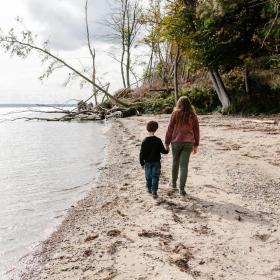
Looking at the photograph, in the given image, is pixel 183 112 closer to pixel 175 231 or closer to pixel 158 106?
pixel 175 231

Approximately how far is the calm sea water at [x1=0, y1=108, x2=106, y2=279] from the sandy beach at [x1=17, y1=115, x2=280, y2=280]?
0.45m

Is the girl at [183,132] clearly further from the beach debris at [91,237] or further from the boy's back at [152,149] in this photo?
the beach debris at [91,237]

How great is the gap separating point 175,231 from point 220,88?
24.1m

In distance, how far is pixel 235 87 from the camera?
3058 cm

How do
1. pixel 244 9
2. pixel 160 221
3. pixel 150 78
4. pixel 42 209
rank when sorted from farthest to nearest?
pixel 150 78 → pixel 244 9 → pixel 42 209 → pixel 160 221

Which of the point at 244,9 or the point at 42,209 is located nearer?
the point at 42,209

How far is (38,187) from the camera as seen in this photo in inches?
458

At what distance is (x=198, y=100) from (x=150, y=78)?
17.3 meters

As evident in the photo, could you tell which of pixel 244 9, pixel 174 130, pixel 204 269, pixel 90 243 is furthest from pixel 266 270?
pixel 244 9

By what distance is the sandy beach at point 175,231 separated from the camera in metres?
4.93

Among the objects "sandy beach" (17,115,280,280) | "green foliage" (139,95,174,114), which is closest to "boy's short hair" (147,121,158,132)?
"sandy beach" (17,115,280,280)

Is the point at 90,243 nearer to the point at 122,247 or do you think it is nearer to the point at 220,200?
the point at 122,247

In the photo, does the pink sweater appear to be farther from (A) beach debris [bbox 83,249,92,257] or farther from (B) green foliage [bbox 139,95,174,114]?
(B) green foliage [bbox 139,95,174,114]

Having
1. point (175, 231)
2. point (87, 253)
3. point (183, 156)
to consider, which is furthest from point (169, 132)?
point (87, 253)
